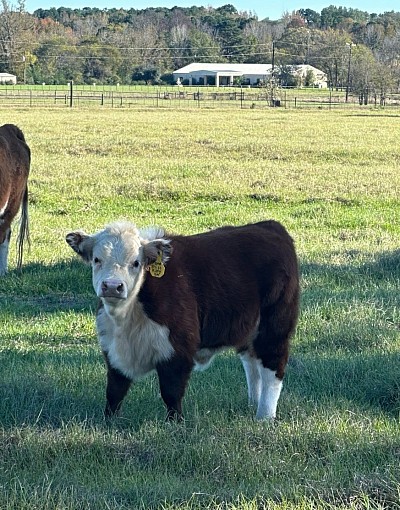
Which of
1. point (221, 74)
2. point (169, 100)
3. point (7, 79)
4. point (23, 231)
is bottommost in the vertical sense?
point (23, 231)

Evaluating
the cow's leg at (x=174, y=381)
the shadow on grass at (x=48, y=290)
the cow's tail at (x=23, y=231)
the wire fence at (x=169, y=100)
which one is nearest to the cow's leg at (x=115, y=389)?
the cow's leg at (x=174, y=381)

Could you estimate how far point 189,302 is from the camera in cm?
504

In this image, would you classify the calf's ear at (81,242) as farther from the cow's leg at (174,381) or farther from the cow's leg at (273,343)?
the cow's leg at (273,343)

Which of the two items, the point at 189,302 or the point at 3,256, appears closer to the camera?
the point at 189,302

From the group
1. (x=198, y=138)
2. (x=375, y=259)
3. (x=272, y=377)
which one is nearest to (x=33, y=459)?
(x=272, y=377)

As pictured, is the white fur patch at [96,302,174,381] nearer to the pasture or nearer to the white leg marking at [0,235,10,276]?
the pasture

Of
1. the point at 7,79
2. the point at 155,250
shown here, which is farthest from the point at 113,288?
the point at 7,79

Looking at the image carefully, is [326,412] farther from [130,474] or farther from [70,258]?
[70,258]

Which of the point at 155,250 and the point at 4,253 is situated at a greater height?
the point at 155,250

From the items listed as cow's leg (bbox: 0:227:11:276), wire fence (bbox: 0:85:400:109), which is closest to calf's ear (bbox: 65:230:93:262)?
cow's leg (bbox: 0:227:11:276)

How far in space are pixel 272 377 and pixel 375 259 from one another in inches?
201

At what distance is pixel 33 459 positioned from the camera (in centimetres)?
430

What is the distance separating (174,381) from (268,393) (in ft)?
2.37

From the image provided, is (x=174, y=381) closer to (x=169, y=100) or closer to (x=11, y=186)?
(x=11, y=186)
